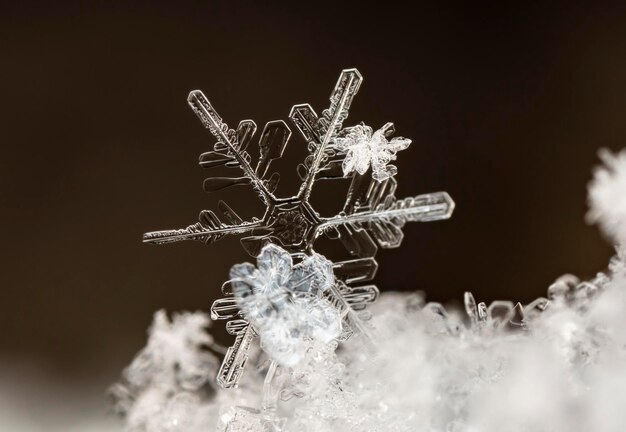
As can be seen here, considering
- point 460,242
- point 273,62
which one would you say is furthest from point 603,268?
point 273,62

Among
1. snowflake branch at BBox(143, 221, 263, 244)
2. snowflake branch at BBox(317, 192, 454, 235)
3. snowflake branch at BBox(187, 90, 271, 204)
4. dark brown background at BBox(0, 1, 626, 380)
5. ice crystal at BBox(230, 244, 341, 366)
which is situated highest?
dark brown background at BBox(0, 1, 626, 380)

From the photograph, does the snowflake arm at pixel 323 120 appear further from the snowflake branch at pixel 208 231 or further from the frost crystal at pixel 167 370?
the frost crystal at pixel 167 370

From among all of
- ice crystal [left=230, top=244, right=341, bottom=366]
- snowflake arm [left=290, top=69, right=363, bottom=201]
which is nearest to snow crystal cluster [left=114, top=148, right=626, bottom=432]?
ice crystal [left=230, top=244, right=341, bottom=366]

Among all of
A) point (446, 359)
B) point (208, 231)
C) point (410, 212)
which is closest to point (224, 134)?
point (208, 231)

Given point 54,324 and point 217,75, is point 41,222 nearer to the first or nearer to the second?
point 54,324

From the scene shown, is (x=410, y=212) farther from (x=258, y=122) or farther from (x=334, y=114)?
(x=258, y=122)

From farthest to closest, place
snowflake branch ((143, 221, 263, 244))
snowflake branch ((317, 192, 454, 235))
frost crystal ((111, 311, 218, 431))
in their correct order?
frost crystal ((111, 311, 218, 431)), snowflake branch ((143, 221, 263, 244)), snowflake branch ((317, 192, 454, 235))

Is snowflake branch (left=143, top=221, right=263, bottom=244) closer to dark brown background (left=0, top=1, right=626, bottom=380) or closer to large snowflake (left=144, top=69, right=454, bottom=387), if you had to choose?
large snowflake (left=144, top=69, right=454, bottom=387)
